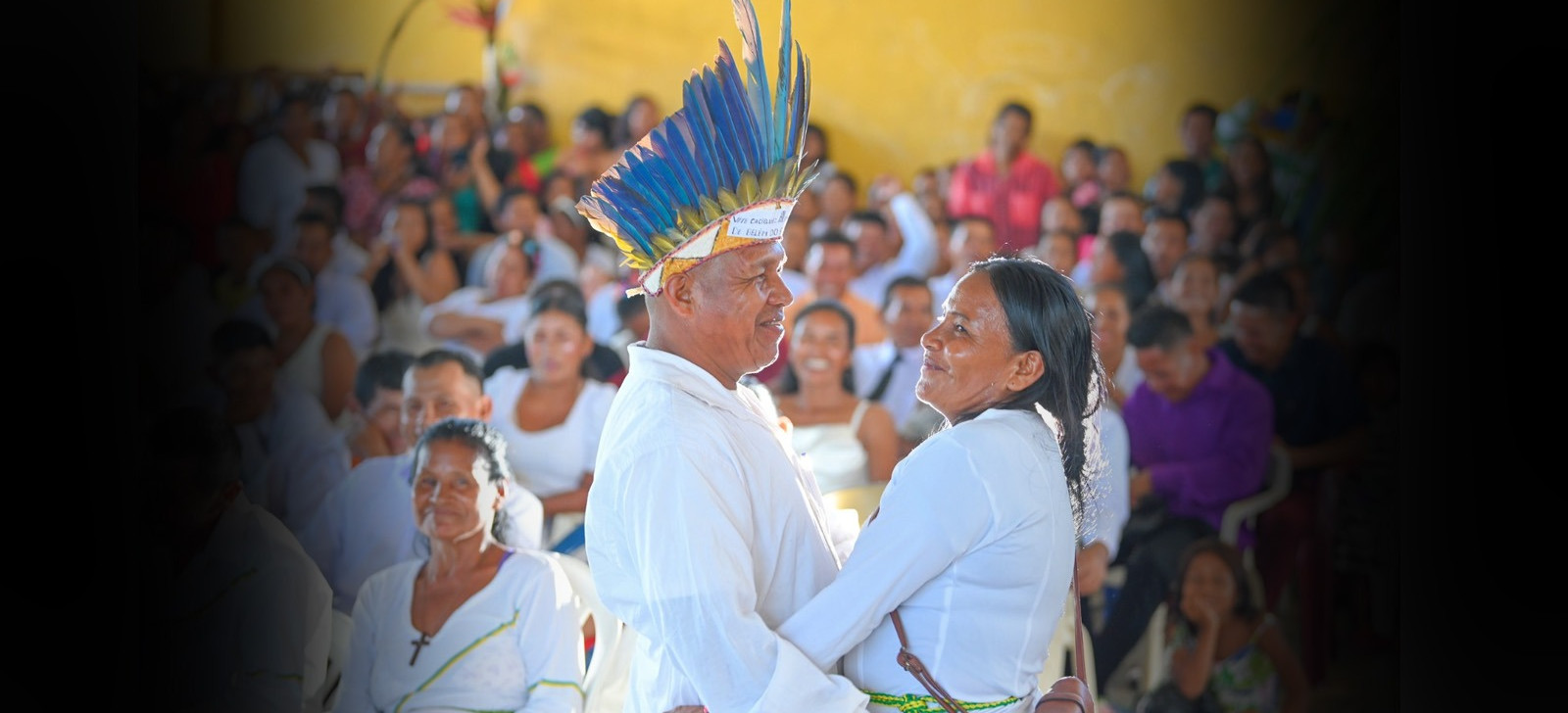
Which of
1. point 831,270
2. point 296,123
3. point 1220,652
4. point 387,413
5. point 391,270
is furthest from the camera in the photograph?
point 296,123

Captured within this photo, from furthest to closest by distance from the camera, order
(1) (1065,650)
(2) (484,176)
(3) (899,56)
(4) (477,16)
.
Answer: (3) (899,56) → (4) (477,16) → (2) (484,176) → (1) (1065,650)

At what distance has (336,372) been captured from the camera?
4949 mm

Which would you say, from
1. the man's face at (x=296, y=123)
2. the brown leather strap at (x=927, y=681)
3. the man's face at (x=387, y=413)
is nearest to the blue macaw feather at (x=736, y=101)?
the brown leather strap at (x=927, y=681)

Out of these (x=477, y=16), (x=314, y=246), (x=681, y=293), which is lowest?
(x=681, y=293)

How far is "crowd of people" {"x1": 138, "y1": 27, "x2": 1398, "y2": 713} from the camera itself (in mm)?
2090

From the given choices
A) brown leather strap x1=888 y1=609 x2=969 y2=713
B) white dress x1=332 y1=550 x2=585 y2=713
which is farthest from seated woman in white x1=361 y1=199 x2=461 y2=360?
brown leather strap x1=888 y1=609 x2=969 y2=713

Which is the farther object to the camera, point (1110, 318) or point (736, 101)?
point (1110, 318)

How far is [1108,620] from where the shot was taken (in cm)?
423

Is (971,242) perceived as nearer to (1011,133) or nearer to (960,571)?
(1011,133)

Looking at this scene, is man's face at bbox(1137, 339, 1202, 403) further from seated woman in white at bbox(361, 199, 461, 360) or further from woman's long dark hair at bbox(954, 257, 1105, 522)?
seated woman in white at bbox(361, 199, 461, 360)

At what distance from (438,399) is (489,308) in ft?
5.87

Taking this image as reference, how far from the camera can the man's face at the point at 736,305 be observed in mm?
2191

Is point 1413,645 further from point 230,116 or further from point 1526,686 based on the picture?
point 230,116

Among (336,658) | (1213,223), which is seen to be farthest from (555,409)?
(1213,223)
